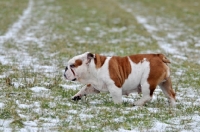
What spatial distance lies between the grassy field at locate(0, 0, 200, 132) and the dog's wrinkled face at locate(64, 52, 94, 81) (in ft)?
1.54

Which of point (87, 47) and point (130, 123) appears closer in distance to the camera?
point (130, 123)

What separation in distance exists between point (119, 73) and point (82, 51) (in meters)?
6.82

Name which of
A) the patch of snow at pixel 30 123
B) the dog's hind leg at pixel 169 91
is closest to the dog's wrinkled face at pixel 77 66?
the dog's hind leg at pixel 169 91

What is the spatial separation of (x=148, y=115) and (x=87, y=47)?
8.42 metres

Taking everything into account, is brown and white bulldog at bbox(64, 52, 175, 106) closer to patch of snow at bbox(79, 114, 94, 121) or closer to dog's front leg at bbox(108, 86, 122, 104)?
dog's front leg at bbox(108, 86, 122, 104)

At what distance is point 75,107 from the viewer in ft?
27.1

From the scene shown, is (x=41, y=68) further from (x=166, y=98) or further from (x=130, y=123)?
(x=130, y=123)

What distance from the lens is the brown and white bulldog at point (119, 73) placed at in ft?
28.2

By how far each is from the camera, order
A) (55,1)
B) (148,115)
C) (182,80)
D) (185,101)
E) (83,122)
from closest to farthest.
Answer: (83,122) < (148,115) < (185,101) < (182,80) < (55,1)

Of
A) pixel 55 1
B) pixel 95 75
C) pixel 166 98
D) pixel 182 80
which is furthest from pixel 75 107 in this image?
pixel 55 1

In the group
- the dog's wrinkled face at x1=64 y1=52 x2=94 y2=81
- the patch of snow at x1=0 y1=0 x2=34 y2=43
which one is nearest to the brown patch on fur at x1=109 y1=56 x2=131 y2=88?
the dog's wrinkled face at x1=64 y1=52 x2=94 y2=81

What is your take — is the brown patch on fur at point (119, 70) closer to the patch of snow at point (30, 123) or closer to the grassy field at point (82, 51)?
the grassy field at point (82, 51)

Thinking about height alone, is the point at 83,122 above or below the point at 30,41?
below

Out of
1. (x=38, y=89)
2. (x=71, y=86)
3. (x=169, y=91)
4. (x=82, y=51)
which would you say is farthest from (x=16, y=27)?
(x=169, y=91)
